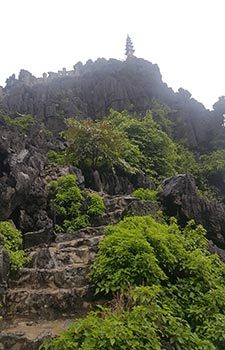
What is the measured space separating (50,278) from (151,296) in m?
2.85

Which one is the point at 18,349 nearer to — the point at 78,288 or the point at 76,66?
the point at 78,288

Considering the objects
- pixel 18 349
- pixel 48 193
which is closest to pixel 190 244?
pixel 18 349

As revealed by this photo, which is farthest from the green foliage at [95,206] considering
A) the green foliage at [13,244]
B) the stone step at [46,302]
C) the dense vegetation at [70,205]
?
the stone step at [46,302]

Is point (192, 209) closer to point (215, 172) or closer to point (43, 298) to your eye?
point (43, 298)

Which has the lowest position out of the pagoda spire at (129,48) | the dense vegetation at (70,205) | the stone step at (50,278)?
the stone step at (50,278)

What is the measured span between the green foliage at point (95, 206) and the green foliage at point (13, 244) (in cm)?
384

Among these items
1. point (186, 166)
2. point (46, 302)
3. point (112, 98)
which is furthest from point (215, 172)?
point (46, 302)

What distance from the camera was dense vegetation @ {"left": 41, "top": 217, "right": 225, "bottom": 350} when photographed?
201 inches

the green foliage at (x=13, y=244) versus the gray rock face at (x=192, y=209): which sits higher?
the gray rock face at (x=192, y=209)

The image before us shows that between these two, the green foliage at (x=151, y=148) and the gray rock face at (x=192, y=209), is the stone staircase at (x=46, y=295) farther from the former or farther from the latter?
the green foliage at (x=151, y=148)

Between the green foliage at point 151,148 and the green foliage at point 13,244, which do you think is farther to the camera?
the green foliage at point 151,148

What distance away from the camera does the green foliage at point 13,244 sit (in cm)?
Result: 843

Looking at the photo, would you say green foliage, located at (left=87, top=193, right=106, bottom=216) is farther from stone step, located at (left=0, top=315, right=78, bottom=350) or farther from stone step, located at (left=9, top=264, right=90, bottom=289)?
stone step, located at (left=0, top=315, right=78, bottom=350)

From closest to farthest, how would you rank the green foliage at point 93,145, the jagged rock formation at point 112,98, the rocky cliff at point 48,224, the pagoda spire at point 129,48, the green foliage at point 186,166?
the rocky cliff at point 48,224 → the green foliage at point 93,145 → the green foliage at point 186,166 → the jagged rock formation at point 112,98 → the pagoda spire at point 129,48
